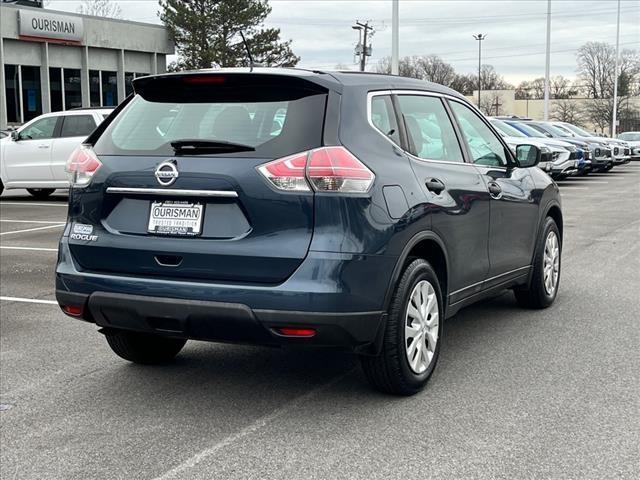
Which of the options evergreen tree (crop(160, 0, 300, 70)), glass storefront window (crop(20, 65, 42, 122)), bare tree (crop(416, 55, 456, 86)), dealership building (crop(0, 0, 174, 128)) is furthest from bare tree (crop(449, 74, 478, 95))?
glass storefront window (crop(20, 65, 42, 122))

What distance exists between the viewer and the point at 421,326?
4656mm

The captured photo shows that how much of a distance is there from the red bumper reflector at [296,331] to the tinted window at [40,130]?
572 inches

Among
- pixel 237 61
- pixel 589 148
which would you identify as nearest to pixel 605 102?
pixel 237 61

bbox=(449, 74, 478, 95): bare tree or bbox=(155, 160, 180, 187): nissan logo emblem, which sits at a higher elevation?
bbox=(449, 74, 478, 95): bare tree

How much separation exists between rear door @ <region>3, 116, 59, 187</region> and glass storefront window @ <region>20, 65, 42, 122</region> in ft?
75.3

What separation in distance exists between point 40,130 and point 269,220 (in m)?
14.7

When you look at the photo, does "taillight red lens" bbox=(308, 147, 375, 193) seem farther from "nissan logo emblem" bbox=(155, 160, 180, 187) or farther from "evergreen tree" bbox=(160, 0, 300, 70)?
"evergreen tree" bbox=(160, 0, 300, 70)

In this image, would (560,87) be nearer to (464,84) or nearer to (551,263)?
(464,84)

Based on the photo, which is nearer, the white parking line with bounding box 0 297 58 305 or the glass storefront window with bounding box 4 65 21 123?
the white parking line with bounding box 0 297 58 305

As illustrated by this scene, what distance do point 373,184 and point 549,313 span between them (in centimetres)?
308

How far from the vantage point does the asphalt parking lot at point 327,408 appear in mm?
3734

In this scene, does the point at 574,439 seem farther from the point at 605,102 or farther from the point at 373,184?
the point at 605,102

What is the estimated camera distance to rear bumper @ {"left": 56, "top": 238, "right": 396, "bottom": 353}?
4020 millimetres

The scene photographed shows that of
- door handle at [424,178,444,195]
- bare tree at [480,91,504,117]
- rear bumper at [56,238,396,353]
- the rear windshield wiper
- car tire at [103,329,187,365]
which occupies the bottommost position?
car tire at [103,329,187,365]
